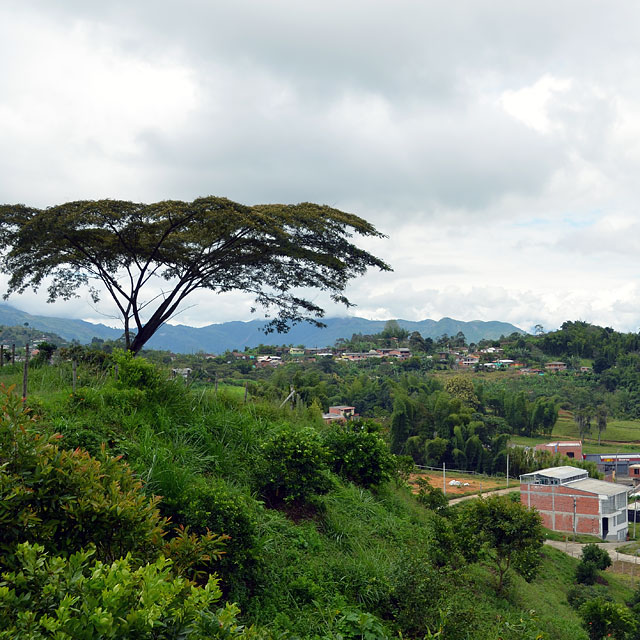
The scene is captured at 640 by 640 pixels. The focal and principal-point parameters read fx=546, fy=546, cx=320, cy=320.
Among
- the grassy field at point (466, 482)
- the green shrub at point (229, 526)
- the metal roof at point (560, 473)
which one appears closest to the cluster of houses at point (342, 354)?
the grassy field at point (466, 482)

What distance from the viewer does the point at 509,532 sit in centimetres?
1159

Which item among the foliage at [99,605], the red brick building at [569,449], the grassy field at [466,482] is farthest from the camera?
the red brick building at [569,449]

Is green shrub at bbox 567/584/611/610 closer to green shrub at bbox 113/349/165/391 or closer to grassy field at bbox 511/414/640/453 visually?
green shrub at bbox 113/349/165/391

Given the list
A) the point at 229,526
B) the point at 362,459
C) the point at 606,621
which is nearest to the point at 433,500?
the point at 362,459

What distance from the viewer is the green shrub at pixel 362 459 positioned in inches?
394

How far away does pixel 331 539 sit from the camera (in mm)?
7602

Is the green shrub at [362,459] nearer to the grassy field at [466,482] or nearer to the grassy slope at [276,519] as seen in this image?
the grassy slope at [276,519]

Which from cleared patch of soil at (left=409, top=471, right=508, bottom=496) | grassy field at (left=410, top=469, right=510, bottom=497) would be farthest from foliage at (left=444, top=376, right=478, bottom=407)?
cleared patch of soil at (left=409, top=471, right=508, bottom=496)

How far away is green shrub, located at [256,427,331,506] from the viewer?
25.1 feet

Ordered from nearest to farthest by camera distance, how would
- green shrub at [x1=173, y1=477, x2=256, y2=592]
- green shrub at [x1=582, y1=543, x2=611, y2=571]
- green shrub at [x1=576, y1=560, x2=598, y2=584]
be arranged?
green shrub at [x1=173, y1=477, x2=256, y2=592]
green shrub at [x1=576, y1=560, x2=598, y2=584]
green shrub at [x1=582, y1=543, x2=611, y2=571]

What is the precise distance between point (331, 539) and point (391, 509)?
2.66 m

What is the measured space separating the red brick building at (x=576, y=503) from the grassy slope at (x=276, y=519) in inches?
1205

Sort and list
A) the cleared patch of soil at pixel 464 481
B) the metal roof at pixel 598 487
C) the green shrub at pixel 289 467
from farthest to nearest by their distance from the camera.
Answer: the cleared patch of soil at pixel 464 481 → the metal roof at pixel 598 487 → the green shrub at pixel 289 467

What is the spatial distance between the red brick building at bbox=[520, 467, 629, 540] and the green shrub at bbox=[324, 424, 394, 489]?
1293 inches
